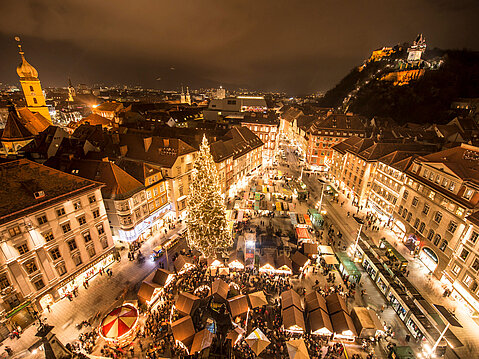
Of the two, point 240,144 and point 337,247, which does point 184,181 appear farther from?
point 337,247

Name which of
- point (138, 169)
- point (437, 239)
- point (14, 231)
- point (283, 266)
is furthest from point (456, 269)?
point (14, 231)

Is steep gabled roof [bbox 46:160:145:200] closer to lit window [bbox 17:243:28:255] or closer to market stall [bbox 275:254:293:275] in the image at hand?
lit window [bbox 17:243:28:255]

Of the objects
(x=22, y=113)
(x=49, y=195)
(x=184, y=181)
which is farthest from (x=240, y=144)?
(x=22, y=113)

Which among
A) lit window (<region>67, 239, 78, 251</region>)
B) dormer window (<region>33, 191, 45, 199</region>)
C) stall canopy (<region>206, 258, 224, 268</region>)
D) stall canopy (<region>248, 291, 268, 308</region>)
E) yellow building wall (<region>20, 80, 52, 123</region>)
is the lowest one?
stall canopy (<region>206, 258, 224, 268</region>)

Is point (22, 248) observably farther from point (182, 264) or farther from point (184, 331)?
point (184, 331)

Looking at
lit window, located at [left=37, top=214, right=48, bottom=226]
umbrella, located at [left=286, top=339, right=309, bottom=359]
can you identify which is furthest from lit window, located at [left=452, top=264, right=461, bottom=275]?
lit window, located at [left=37, top=214, right=48, bottom=226]
